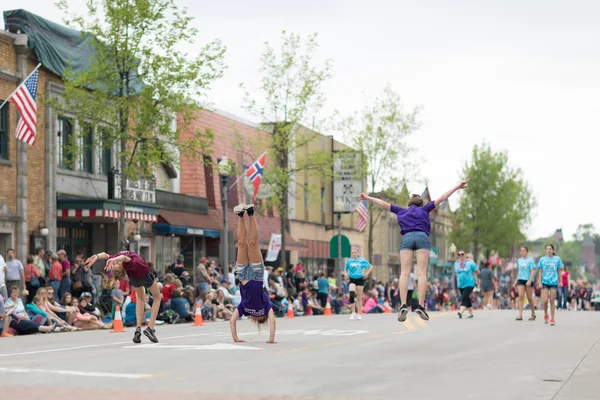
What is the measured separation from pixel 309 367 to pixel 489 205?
71380 mm

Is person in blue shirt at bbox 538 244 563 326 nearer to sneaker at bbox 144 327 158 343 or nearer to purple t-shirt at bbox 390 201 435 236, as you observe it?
purple t-shirt at bbox 390 201 435 236

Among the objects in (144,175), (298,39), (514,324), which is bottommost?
(514,324)

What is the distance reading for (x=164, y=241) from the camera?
1592 inches

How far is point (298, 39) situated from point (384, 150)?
1169 centimetres

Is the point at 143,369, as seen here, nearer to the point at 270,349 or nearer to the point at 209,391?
the point at 209,391

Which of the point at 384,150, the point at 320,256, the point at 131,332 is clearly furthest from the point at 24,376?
the point at 320,256

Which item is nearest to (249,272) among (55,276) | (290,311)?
(55,276)

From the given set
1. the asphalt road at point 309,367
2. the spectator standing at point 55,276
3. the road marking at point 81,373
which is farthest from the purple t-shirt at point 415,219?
the spectator standing at point 55,276

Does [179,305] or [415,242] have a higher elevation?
[415,242]

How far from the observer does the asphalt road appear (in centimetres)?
957

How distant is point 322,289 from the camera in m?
38.0

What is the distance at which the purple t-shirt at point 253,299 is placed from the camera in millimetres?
16203

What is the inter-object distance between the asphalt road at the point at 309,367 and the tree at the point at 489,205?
6309 centimetres

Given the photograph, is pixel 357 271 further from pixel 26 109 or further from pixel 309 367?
pixel 309 367
